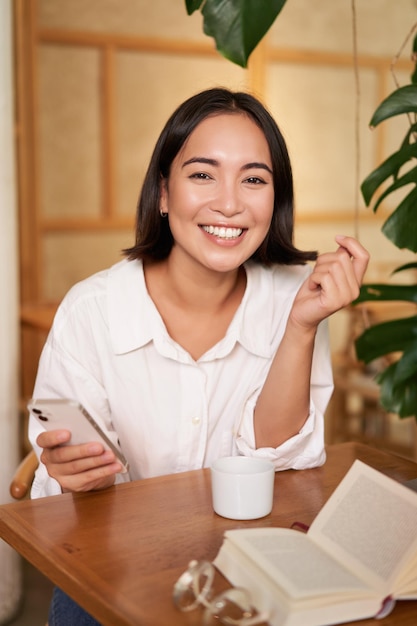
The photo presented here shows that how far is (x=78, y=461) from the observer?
1467 mm

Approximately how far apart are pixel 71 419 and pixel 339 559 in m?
0.45

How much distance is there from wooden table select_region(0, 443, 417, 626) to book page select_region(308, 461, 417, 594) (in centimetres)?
6

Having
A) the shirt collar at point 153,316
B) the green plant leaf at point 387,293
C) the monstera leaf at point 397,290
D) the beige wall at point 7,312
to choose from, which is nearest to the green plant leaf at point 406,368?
the monstera leaf at point 397,290

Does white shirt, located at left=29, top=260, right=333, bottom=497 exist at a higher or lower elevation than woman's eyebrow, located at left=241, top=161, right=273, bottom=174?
lower

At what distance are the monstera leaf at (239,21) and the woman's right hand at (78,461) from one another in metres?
0.68

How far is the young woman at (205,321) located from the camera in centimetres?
172

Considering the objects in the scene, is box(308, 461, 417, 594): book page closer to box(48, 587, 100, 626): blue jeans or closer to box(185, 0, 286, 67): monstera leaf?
box(48, 587, 100, 626): blue jeans

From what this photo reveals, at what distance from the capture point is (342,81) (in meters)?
5.25

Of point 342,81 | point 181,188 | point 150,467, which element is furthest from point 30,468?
point 342,81

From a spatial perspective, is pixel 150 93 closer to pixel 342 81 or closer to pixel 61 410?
pixel 342 81

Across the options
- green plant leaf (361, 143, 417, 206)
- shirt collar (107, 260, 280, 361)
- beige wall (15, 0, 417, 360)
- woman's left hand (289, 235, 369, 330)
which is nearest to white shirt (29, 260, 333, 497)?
shirt collar (107, 260, 280, 361)

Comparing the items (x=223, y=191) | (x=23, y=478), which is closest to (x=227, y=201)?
(x=223, y=191)

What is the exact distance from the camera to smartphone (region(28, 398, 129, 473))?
4.35ft

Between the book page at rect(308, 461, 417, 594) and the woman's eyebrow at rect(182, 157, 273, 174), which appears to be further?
the woman's eyebrow at rect(182, 157, 273, 174)
